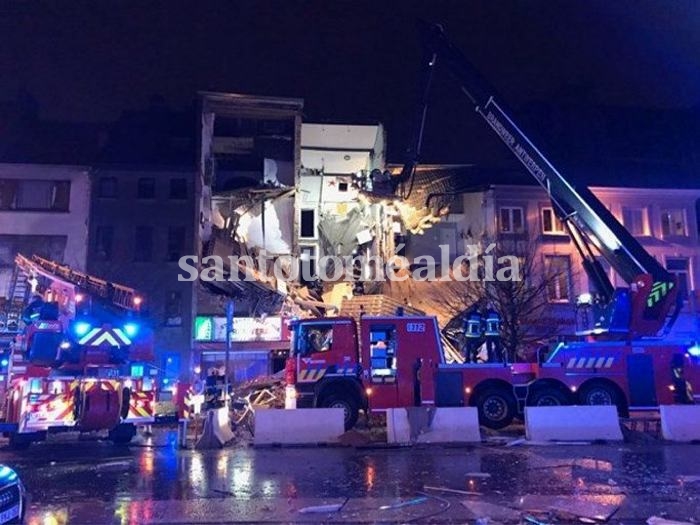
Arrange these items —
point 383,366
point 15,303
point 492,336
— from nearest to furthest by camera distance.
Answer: point 15,303
point 383,366
point 492,336

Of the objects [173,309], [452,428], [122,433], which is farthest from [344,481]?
[173,309]

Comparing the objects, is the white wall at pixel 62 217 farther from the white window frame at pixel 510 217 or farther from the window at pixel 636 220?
the window at pixel 636 220

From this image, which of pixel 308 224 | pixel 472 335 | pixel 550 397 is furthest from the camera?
pixel 308 224

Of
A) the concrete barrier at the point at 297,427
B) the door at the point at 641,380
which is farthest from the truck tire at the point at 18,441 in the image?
the door at the point at 641,380

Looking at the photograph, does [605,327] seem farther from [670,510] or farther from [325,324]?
[670,510]

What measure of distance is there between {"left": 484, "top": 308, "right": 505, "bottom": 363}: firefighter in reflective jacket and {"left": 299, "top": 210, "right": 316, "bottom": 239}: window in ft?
62.8

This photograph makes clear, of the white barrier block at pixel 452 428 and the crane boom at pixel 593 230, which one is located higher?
the crane boom at pixel 593 230

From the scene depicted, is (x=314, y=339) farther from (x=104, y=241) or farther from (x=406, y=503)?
(x=104, y=241)

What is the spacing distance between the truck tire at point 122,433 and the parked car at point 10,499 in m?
7.80

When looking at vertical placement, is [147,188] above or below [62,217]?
above

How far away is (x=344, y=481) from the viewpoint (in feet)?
30.0

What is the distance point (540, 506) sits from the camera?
7328mm

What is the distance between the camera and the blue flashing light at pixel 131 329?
1404 cm

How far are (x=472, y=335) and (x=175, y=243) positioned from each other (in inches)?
748
